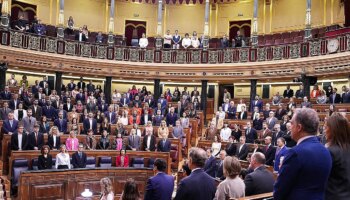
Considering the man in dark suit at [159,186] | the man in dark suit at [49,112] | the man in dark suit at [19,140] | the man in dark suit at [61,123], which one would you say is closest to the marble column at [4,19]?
the man in dark suit at [49,112]

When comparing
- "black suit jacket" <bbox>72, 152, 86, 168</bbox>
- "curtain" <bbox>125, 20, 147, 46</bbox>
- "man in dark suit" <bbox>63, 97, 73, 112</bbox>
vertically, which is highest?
"curtain" <bbox>125, 20, 147, 46</bbox>

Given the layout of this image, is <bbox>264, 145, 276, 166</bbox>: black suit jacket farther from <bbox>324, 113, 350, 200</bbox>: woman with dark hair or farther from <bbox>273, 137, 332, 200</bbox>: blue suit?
<bbox>273, 137, 332, 200</bbox>: blue suit

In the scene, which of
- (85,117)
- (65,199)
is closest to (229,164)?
(65,199)

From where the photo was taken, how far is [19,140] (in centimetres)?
891

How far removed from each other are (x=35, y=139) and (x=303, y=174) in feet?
26.4

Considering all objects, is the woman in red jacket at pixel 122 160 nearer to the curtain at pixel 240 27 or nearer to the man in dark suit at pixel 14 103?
the man in dark suit at pixel 14 103

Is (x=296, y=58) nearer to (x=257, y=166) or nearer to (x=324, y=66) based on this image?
(x=324, y=66)

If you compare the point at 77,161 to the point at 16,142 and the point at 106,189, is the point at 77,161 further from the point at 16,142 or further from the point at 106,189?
the point at 106,189

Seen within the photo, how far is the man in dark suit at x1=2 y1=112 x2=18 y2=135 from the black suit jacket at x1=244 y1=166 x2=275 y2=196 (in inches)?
293

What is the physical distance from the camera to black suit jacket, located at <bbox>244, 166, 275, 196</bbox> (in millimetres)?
3422

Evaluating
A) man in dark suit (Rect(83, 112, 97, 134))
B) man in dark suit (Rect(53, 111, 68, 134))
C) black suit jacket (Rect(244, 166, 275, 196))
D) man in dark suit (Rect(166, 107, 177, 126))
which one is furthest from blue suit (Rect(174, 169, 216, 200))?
man in dark suit (Rect(166, 107, 177, 126))

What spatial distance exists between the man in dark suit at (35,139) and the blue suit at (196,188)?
22.1ft

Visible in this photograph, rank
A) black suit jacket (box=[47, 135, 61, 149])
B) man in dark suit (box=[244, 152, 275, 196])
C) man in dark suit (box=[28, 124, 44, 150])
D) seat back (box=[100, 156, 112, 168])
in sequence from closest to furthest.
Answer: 1. man in dark suit (box=[244, 152, 275, 196])
2. man in dark suit (box=[28, 124, 44, 150])
3. black suit jacket (box=[47, 135, 61, 149])
4. seat back (box=[100, 156, 112, 168])

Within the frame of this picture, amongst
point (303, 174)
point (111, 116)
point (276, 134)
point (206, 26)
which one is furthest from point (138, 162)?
point (206, 26)
